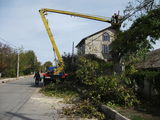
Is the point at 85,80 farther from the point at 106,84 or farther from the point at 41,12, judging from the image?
the point at 41,12

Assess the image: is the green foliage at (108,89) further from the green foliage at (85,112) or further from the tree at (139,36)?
the tree at (139,36)

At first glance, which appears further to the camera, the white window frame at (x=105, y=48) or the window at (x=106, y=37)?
the window at (x=106, y=37)

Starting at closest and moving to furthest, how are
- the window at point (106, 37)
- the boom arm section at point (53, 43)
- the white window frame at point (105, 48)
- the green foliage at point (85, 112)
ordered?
the green foliage at point (85, 112)
the boom arm section at point (53, 43)
the white window frame at point (105, 48)
the window at point (106, 37)

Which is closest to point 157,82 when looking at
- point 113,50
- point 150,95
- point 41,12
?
point 150,95

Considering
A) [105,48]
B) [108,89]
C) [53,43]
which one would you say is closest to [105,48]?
[105,48]

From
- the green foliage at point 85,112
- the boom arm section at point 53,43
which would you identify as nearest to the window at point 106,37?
the boom arm section at point 53,43

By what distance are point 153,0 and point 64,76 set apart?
12.8m

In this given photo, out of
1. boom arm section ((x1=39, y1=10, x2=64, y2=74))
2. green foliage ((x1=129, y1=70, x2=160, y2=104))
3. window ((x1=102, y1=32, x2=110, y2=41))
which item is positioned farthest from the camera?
window ((x1=102, y1=32, x2=110, y2=41))

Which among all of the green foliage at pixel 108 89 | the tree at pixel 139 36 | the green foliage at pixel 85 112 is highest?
the tree at pixel 139 36

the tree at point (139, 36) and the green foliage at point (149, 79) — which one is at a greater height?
the tree at point (139, 36)

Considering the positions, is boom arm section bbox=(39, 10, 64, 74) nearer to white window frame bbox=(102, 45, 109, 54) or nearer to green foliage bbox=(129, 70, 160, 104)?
green foliage bbox=(129, 70, 160, 104)

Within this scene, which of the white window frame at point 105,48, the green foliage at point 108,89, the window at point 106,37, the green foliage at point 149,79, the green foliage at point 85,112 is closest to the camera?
the green foliage at point 85,112

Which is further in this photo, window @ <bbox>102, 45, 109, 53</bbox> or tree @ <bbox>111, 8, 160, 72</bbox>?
window @ <bbox>102, 45, 109, 53</bbox>

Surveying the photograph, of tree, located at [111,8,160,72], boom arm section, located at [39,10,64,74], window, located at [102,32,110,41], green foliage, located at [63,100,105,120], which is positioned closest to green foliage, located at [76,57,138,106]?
green foliage, located at [63,100,105,120]
